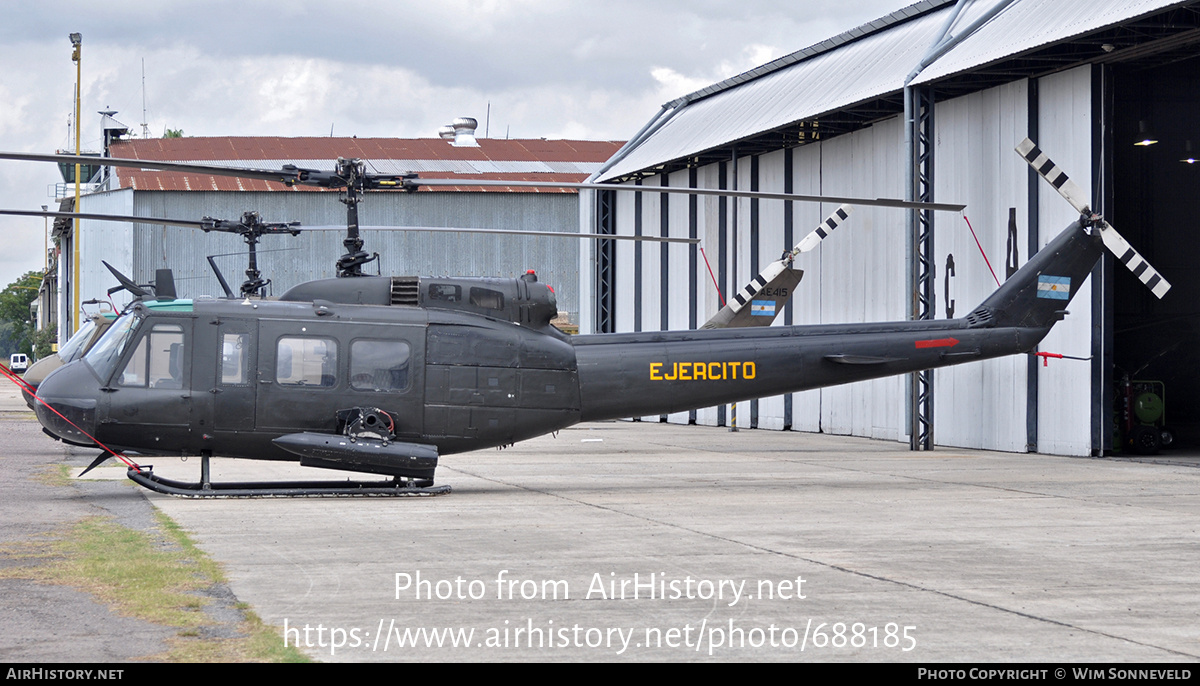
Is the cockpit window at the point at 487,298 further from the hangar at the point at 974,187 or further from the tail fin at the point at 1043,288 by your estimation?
the hangar at the point at 974,187

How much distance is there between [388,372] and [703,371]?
12.6 ft

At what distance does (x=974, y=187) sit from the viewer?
901 inches

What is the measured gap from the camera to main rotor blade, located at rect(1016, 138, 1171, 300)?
16.1 m

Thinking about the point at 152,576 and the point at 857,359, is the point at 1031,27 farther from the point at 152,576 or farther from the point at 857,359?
the point at 152,576

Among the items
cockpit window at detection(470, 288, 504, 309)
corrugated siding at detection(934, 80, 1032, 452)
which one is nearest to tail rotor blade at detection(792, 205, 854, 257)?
corrugated siding at detection(934, 80, 1032, 452)

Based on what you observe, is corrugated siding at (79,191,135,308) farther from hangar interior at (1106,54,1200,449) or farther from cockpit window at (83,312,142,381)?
hangar interior at (1106,54,1200,449)

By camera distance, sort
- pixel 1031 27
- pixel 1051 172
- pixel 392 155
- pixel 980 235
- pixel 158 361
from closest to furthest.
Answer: pixel 158 361 < pixel 1051 172 < pixel 1031 27 < pixel 980 235 < pixel 392 155

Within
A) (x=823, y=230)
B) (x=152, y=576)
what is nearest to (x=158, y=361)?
(x=152, y=576)

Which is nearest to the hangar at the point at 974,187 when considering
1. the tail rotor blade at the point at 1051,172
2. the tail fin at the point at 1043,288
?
the tail rotor blade at the point at 1051,172

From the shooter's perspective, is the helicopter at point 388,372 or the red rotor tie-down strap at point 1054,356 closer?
the helicopter at point 388,372

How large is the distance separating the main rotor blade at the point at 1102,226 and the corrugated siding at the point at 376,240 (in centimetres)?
3427

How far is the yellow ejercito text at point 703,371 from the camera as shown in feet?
47.2

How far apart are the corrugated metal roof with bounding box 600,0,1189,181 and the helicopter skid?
12.5m

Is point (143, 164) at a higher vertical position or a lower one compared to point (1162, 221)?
lower
